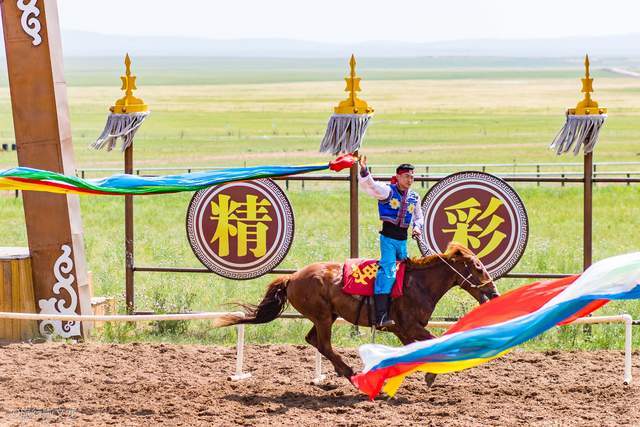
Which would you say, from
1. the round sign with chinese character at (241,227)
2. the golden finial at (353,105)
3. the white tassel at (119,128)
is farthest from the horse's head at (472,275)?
the white tassel at (119,128)

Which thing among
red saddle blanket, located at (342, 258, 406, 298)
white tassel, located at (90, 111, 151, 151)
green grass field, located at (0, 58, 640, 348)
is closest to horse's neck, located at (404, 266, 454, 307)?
red saddle blanket, located at (342, 258, 406, 298)

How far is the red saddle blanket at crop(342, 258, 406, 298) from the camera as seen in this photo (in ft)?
34.4

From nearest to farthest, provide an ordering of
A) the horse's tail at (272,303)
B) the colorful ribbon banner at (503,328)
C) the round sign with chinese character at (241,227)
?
the colorful ribbon banner at (503,328) → the horse's tail at (272,303) → the round sign with chinese character at (241,227)

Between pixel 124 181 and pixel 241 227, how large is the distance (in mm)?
2710

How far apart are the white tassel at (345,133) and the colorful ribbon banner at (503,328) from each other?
4.19 m

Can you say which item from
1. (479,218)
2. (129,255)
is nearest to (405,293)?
(479,218)

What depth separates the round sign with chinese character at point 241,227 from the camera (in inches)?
532

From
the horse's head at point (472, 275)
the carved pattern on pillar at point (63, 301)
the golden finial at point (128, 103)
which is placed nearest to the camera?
the horse's head at point (472, 275)

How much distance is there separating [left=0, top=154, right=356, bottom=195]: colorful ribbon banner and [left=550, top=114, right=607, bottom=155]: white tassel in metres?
3.46

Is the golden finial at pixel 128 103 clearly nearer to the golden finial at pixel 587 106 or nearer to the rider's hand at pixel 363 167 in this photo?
the rider's hand at pixel 363 167

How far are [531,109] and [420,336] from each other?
81954mm

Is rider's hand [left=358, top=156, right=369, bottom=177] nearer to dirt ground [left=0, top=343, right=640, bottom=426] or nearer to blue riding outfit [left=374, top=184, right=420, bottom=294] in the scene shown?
blue riding outfit [left=374, top=184, right=420, bottom=294]

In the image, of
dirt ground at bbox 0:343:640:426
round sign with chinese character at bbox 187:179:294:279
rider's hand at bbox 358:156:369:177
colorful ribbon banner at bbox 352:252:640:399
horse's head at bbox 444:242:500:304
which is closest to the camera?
colorful ribbon banner at bbox 352:252:640:399

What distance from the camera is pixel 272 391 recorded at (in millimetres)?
10773
